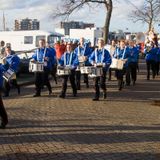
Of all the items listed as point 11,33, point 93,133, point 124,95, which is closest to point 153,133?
point 93,133

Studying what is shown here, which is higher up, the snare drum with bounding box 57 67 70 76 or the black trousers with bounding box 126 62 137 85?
the snare drum with bounding box 57 67 70 76

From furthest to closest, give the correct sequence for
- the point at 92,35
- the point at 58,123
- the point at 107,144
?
the point at 92,35 → the point at 58,123 → the point at 107,144

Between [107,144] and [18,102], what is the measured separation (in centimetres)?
609

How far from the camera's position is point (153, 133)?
10.3 meters

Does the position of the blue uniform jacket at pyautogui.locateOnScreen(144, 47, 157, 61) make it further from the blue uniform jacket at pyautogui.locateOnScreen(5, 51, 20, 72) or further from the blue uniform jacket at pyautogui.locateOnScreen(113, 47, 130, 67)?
→ the blue uniform jacket at pyautogui.locateOnScreen(5, 51, 20, 72)

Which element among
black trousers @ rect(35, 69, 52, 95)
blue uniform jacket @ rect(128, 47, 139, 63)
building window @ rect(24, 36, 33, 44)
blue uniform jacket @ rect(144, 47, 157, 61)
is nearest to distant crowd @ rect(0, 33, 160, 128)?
black trousers @ rect(35, 69, 52, 95)

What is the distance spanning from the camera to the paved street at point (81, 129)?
841cm

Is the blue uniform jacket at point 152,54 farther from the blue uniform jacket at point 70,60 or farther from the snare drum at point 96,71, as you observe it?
the snare drum at point 96,71

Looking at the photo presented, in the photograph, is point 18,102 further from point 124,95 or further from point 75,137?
point 75,137

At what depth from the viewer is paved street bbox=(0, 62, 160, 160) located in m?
8.41

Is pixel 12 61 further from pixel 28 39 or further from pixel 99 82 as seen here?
pixel 28 39

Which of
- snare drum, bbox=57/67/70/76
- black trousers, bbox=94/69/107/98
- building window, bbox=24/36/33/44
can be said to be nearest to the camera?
black trousers, bbox=94/69/107/98

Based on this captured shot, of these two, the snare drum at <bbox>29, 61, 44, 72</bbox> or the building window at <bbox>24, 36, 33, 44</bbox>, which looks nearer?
the snare drum at <bbox>29, 61, 44, 72</bbox>

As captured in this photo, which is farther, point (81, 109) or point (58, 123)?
point (81, 109)
